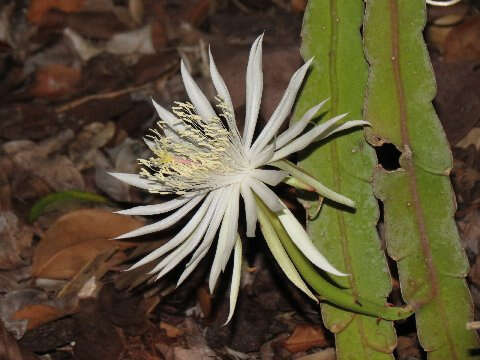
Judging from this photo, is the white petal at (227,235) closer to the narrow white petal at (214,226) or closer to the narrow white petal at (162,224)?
the narrow white petal at (214,226)

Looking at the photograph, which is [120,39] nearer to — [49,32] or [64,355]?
[49,32]

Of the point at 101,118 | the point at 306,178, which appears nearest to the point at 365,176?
the point at 306,178

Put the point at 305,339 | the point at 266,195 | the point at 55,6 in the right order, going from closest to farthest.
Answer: the point at 266,195 < the point at 305,339 < the point at 55,6

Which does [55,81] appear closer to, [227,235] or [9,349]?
[9,349]

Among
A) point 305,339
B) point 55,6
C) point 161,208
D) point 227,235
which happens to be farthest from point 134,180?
point 55,6

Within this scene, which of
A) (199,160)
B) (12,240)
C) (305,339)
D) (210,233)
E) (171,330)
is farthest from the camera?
(12,240)

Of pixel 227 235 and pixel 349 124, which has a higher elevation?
pixel 349 124

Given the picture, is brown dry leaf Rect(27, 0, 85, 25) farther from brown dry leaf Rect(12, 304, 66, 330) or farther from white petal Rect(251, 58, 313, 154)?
white petal Rect(251, 58, 313, 154)
